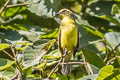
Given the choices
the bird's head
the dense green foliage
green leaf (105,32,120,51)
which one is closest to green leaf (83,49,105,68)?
the dense green foliage

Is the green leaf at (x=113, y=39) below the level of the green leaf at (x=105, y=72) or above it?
below

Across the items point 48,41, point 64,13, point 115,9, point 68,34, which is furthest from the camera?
point 64,13

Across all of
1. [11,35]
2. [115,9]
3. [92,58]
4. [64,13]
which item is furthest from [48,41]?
[64,13]

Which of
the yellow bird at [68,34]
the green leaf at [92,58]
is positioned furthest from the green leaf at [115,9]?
the green leaf at [92,58]

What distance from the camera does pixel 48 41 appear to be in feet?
5.98

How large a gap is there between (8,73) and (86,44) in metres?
0.68

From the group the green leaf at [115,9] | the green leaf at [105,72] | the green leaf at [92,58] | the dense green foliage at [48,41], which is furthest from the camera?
the green leaf at [115,9]

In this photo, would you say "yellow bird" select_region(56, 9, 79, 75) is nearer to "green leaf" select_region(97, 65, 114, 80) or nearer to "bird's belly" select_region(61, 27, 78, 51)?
"bird's belly" select_region(61, 27, 78, 51)

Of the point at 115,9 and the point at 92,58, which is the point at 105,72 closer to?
the point at 92,58

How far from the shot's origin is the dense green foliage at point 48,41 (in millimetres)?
1683

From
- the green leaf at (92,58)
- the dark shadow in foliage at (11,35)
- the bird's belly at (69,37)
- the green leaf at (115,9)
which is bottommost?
the bird's belly at (69,37)

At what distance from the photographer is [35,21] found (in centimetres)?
254

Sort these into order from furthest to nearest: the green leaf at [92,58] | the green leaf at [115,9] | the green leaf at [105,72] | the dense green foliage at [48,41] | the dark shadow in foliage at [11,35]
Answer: the green leaf at [115,9], the dark shadow in foliage at [11,35], the green leaf at [92,58], the dense green foliage at [48,41], the green leaf at [105,72]

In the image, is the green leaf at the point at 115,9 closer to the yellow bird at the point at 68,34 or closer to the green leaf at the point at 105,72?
the yellow bird at the point at 68,34
